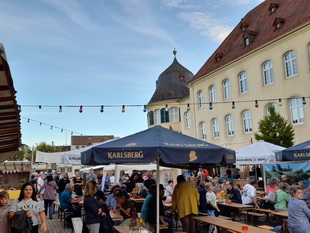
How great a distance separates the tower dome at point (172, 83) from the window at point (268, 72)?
17997mm

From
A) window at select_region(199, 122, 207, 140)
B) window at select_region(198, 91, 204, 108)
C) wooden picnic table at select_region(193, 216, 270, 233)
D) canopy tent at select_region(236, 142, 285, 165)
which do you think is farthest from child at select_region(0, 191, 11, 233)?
window at select_region(198, 91, 204, 108)

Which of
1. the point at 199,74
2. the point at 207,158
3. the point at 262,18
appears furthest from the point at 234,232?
the point at 199,74

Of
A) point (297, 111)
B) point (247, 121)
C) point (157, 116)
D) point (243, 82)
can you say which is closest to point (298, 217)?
point (297, 111)

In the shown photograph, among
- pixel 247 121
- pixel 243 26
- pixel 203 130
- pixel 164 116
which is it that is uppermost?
pixel 243 26

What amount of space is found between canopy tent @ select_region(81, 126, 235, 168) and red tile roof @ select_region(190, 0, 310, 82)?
21030 millimetres

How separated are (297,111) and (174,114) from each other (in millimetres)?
22029

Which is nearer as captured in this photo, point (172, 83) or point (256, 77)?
point (256, 77)

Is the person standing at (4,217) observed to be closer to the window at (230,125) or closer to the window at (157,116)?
the window at (230,125)

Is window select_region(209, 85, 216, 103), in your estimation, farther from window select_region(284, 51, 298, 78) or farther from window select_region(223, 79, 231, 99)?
window select_region(284, 51, 298, 78)

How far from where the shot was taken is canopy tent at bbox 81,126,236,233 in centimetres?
582

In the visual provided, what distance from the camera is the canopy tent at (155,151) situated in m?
5.82

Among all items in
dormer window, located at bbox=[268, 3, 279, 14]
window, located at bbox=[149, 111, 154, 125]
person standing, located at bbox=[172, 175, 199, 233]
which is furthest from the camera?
window, located at bbox=[149, 111, 154, 125]

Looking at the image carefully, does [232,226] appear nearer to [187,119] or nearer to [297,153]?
[297,153]

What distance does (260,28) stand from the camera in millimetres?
Result: 30781
